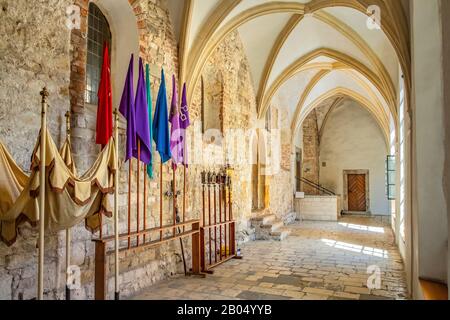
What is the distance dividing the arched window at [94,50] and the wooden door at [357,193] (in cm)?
1289

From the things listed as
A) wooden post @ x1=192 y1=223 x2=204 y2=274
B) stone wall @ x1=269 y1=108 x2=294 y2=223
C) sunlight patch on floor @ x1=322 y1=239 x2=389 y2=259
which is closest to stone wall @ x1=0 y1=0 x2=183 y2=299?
wooden post @ x1=192 y1=223 x2=204 y2=274

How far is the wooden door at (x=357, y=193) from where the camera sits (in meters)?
13.8

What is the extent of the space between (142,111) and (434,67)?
2.79 m

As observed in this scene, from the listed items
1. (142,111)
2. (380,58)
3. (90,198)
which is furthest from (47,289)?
(380,58)

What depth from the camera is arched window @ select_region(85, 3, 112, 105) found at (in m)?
3.57

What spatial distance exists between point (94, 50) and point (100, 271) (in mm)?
2493

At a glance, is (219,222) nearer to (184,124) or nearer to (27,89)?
(184,124)

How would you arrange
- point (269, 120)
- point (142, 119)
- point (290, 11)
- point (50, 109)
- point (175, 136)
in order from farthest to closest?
point (269, 120) < point (290, 11) < point (175, 136) < point (142, 119) < point (50, 109)

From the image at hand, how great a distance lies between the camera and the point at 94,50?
364cm

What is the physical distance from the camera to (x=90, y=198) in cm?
248

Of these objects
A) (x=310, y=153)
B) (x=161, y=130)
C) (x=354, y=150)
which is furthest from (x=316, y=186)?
(x=161, y=130)

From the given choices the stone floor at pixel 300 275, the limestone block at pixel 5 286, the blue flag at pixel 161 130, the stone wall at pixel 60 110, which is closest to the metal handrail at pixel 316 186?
the stone floor at pixel 300 275

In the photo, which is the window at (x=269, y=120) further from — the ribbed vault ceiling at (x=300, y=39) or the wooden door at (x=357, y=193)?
the wooden door at (x=357, y=193)

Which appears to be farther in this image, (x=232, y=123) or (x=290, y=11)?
(x=232, y=123)
